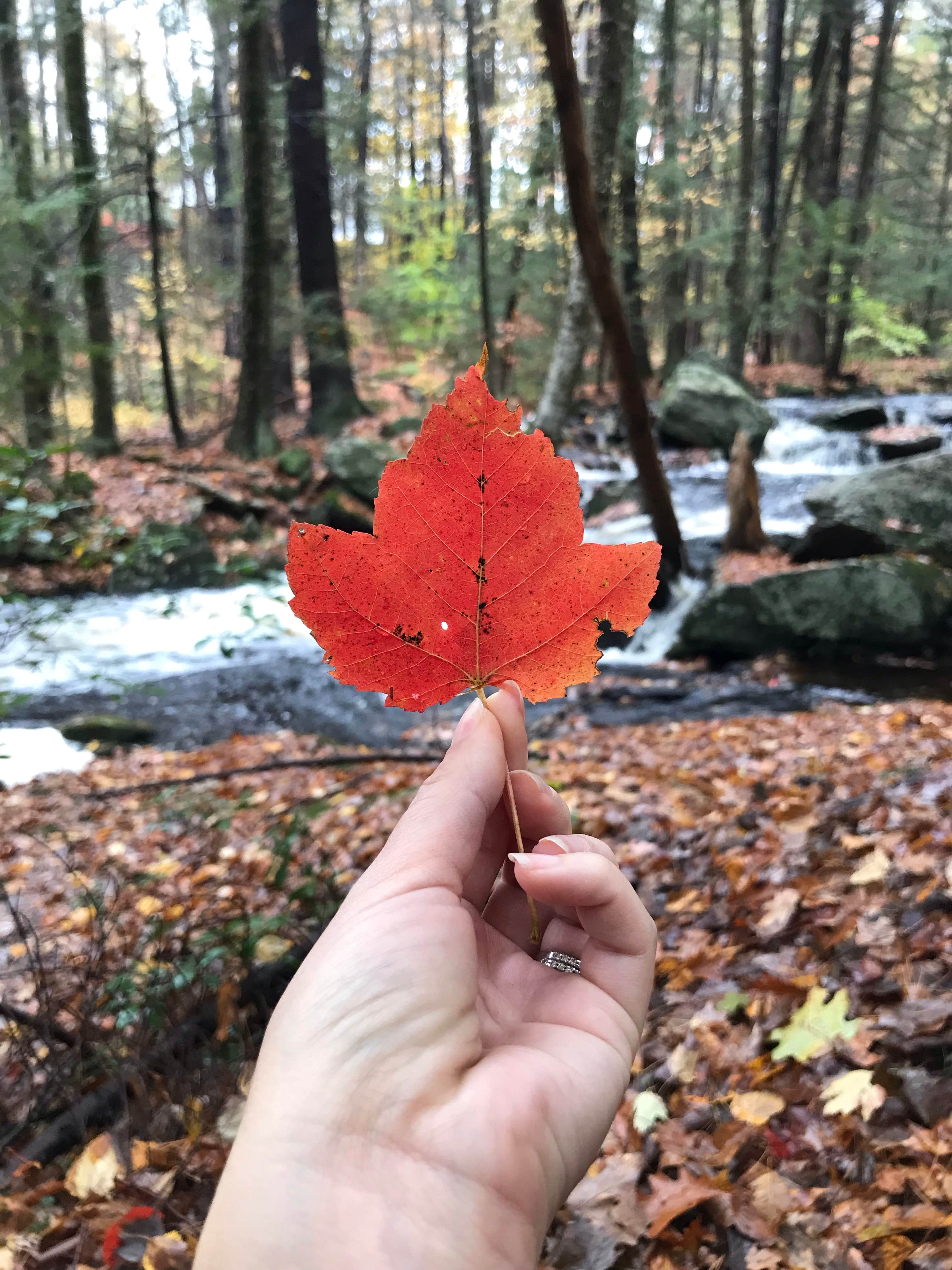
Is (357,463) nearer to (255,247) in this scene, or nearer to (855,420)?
(255,247)

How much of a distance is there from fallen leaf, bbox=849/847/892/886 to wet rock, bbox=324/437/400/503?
10125 millimetres

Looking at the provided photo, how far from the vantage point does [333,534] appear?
1.10m

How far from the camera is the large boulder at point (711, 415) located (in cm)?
1525

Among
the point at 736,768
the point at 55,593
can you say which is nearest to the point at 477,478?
the point at 736,768

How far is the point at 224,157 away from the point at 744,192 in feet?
47.2

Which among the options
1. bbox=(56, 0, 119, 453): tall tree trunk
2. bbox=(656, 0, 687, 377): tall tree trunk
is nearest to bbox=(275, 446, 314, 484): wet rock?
bbox=(56, 0, 119, 453): tall tree trunk

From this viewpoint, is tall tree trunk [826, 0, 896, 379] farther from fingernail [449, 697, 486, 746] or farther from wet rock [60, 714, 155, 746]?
fingernail [449, 697, 486, 746]

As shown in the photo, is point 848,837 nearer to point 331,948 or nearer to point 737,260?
point 331,948

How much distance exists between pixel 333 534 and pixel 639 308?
639 inches

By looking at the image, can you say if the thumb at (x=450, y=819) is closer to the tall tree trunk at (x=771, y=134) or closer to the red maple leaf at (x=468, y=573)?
the red maple leaf at (x=468, y=573)

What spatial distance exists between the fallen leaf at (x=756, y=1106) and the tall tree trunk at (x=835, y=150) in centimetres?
1996

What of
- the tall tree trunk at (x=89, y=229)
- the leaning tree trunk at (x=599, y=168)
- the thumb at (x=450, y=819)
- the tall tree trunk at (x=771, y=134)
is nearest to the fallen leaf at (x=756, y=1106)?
the thumb at (x=450, y=819)

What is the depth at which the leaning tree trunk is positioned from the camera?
927 centimetres

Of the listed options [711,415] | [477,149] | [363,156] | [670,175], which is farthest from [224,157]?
[711,415]
